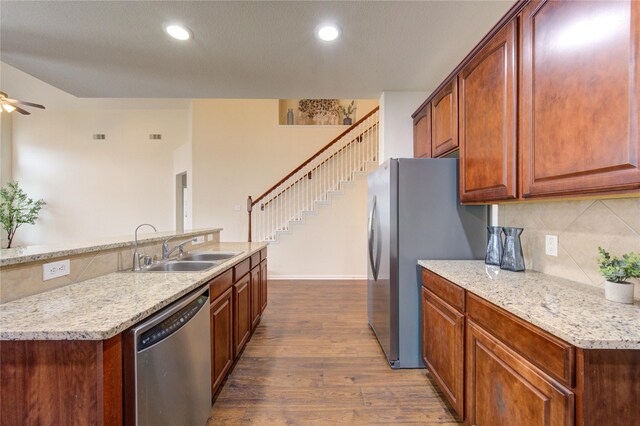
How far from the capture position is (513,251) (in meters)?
1.75

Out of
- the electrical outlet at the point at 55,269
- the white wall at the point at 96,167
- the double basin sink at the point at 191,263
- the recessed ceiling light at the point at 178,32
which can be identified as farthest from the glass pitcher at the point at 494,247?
the white wall at the point at 96,167

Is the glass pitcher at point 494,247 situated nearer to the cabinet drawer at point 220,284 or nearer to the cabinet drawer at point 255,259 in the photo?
the cabinet drawer at point 220,284

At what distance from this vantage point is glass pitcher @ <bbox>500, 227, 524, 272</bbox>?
5.66ft

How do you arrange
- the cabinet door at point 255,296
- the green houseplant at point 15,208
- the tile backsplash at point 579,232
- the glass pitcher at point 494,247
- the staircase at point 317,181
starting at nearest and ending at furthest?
1. the tile backsplash at point 579,232
2. the glass pitcher at point 494,247
3. the cabinet door at point 255,296
4. the staircase at point 317,181
5. the green houseplant at point 15,208

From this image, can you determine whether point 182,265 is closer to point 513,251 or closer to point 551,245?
point 513,251

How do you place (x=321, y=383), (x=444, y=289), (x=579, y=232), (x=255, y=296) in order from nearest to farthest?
(x=579, y=232), (x=444, y=289), (x=321, y=383), (x=255, y=296)

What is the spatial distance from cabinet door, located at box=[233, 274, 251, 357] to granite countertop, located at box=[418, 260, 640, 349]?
154 cm

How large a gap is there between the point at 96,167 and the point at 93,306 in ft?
24.6

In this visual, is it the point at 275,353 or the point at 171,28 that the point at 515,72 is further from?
the point at 275,353

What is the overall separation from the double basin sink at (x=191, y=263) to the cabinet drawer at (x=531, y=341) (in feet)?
5.57

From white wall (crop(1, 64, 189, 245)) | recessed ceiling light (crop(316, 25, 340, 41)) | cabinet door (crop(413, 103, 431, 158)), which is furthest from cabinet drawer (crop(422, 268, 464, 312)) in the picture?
white wall (crop(1, 64, 189, 245))

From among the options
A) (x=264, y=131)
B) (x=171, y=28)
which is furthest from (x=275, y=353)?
(x=264, y=131)

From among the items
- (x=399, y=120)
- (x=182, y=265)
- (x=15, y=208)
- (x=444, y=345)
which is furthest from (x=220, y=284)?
(x=15, y=208)

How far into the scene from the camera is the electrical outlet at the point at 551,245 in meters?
1.61
